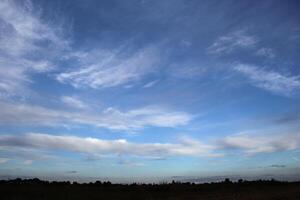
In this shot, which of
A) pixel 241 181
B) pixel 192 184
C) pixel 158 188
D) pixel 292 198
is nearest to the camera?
pixel 292 198

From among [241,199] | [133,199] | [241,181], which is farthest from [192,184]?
[241,199]

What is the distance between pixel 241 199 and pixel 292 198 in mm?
3513

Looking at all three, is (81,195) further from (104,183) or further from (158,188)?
(104,183)

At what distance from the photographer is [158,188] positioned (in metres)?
44.5

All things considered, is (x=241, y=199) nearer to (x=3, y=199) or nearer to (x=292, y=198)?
(x=292, y=198)

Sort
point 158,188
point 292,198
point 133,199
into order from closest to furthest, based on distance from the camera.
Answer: point 292,198
point 133,199
point 158,188

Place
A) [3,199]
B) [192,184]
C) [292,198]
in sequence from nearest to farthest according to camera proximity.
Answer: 1. [292,198]
2. [3,199]
3. [192,184]

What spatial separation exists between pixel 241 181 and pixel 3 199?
38050 millimetres

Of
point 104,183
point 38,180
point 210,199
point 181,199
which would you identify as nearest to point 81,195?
point 181,199

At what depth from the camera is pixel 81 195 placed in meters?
33.9

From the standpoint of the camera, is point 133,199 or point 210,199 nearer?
point 210,199

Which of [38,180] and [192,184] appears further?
[38,180]

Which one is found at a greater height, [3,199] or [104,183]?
[104,183]

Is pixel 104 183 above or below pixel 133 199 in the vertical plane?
above
